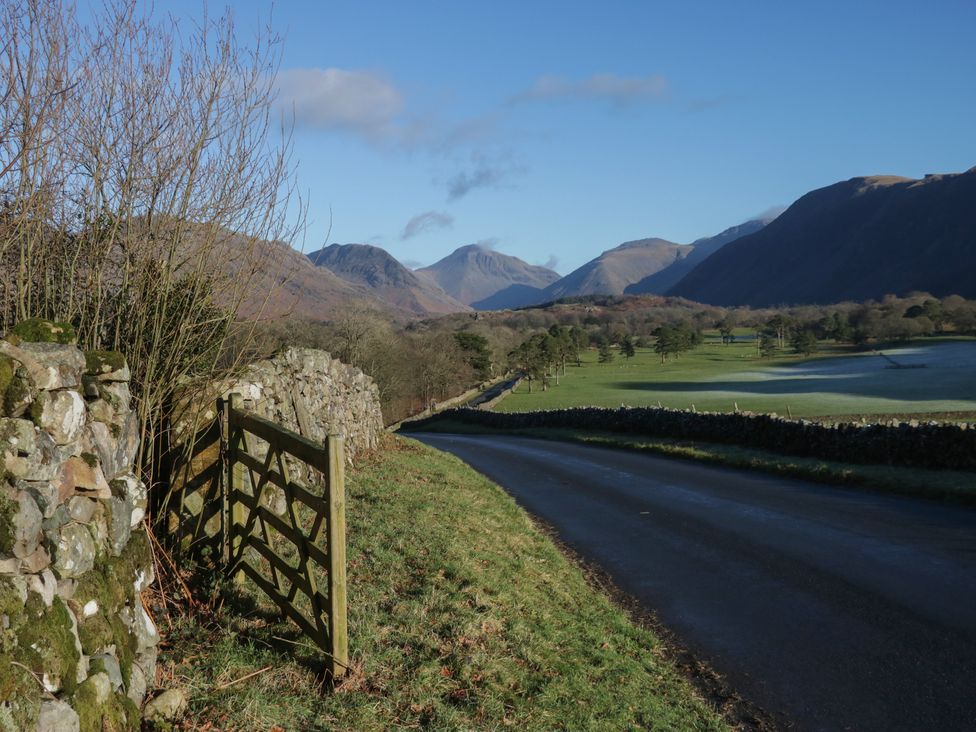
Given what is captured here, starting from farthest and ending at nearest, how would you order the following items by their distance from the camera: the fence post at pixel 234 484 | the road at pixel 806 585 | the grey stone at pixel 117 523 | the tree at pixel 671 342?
the tree at pixel 671 342 < the fence post at pixel 234 484 < the road at pixel 806 585 < the grey stone at pixel 117 523

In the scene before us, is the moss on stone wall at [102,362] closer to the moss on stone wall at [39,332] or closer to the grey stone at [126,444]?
the moss on stone wall at [39,332]

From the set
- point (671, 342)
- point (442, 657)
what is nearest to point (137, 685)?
point (442, 657)

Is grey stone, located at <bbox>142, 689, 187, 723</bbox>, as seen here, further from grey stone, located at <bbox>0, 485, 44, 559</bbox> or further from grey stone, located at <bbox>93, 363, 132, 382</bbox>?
grey stone, located at <bbox>93, 363, 132, 382</bbox>

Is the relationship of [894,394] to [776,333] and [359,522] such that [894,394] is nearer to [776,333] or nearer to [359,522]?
[359,522]

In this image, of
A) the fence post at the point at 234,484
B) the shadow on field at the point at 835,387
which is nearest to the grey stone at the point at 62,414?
the fence post at the point at 234,484

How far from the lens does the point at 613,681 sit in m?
6.71

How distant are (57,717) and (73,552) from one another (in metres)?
0.91

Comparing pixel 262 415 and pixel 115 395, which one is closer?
pixel 115 395

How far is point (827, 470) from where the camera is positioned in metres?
17.7

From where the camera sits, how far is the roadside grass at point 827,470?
14609mm

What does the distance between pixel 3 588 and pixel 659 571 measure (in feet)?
28.1

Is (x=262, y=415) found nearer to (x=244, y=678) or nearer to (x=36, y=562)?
(x=244, y=678)

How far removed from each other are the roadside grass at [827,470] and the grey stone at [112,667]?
14.2 m

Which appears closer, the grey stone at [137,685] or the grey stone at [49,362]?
the grey stone at [49,362]
